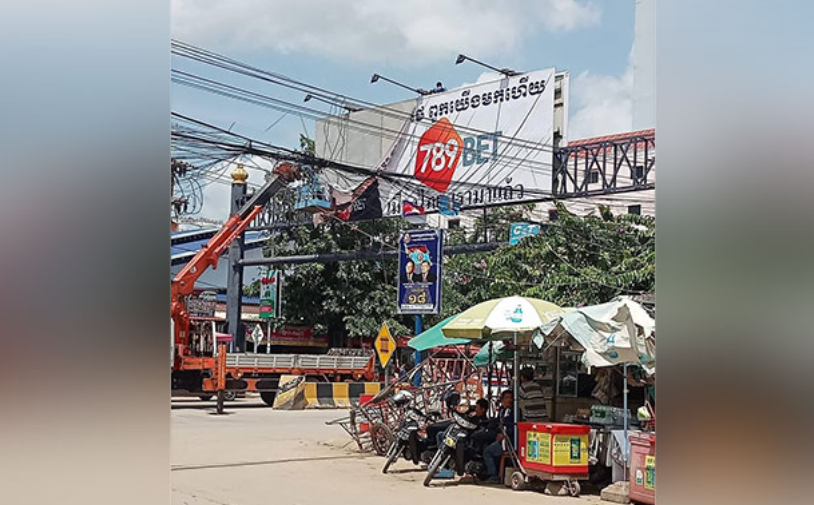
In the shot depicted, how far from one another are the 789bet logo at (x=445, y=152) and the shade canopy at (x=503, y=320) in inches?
569

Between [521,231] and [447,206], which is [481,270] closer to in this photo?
[447,206]

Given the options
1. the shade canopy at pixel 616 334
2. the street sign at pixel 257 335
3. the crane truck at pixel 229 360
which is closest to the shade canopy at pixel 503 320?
the shade canopy at pixel 616 334

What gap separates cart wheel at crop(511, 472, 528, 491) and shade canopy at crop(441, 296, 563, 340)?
4.98 ft

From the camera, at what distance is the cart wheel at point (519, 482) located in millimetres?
9781

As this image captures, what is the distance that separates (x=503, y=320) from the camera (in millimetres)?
10188

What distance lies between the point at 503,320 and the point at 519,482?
1739mm

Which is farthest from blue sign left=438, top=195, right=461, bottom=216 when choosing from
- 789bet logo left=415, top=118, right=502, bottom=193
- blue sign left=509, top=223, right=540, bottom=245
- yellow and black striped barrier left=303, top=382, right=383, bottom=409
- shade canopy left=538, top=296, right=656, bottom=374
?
shade canopy left=538, top=296, right=656, bottom=374

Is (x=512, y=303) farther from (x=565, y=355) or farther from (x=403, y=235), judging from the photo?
(x=403, y=235)

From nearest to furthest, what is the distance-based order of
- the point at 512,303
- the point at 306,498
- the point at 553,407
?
the point at 306,498 → the point at 512,303 → the point at 553,407

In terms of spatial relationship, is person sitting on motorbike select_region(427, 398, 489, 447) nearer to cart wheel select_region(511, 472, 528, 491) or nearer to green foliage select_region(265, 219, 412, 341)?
cart wheel select_region(511, 472, 528, 491)
